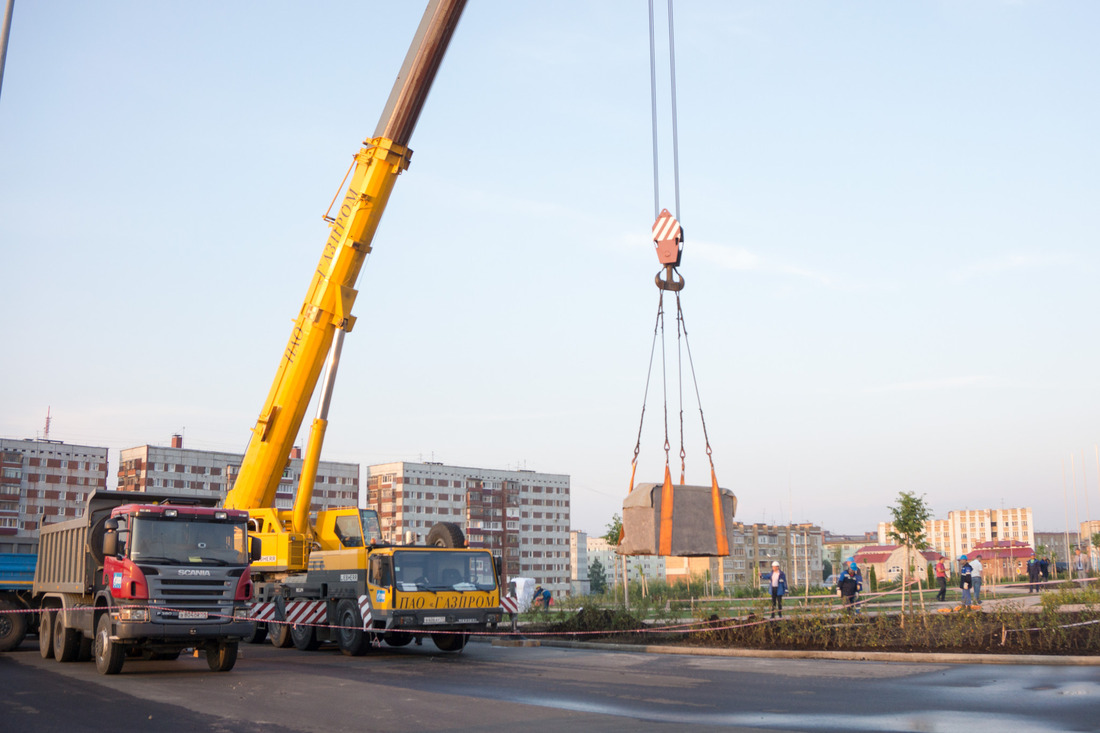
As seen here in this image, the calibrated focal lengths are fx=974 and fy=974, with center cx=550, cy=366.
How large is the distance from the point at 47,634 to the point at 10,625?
1981mm

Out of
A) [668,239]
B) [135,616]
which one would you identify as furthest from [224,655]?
[668,239]

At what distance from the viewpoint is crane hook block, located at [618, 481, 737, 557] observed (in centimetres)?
1612

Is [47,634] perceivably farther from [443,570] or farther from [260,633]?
[443,570]

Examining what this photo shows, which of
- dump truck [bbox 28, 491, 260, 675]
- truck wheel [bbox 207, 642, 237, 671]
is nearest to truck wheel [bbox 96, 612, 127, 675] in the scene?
dump truck [bbox 28, 491, 260, 675]

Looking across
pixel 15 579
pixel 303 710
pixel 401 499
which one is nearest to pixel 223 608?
pixel 303 710

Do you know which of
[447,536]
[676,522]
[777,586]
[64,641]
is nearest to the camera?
[676,522]

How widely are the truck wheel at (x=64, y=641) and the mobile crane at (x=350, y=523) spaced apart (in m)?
3.55

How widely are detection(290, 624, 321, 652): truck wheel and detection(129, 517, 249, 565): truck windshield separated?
198 inches

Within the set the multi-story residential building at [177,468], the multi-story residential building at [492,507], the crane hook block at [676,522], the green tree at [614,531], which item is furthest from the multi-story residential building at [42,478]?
the crane hook block at [676,522]

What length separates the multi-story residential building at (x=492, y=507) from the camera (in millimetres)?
122750

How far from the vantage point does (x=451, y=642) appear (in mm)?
20312

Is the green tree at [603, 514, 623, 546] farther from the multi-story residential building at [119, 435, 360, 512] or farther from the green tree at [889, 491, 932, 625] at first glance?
the multi-story residential building at [119, 435, 360, 512]

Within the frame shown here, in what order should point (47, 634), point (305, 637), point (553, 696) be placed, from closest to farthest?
1. point (553, 696)
2. point (47, 634)
3. point (305, 637)

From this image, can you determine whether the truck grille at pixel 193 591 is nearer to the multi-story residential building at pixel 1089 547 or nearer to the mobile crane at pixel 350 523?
the mobile crane at pixel 350 523
